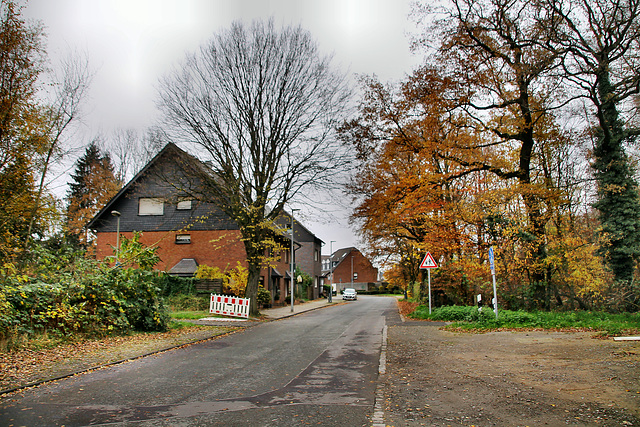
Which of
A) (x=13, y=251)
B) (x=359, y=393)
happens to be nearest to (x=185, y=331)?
(x=13, y=251)

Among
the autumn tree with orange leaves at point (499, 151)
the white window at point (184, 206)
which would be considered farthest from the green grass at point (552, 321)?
the white window at point (184, 206)

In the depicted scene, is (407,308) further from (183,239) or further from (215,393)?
(215,393)

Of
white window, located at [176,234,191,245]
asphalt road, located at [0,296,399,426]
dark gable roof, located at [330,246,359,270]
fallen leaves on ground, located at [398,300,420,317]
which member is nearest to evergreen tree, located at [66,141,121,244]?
white window, located at [176,234,191,245]

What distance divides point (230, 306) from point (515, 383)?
16497mm

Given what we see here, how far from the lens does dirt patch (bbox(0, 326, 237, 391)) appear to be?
743 cm

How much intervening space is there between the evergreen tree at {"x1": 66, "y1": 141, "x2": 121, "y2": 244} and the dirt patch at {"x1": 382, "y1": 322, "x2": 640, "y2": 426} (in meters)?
33.7

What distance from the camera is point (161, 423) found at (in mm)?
4906

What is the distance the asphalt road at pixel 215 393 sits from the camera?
510 cm

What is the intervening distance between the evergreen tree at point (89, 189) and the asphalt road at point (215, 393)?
3084 cm

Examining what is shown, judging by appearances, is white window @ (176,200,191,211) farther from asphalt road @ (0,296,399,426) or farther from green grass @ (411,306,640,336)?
asphalt road @ (0,296,399,426)

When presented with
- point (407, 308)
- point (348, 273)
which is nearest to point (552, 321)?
point (407, 308)

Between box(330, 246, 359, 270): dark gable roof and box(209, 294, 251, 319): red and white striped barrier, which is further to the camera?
box(330, 246, 359, 270): dark gable roof

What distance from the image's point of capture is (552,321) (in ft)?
47.5

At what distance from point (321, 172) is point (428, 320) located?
854cm
